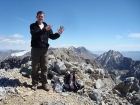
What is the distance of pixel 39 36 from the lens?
29.5 ft

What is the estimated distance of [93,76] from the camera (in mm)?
17516

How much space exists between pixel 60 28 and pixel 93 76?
31.3 feet

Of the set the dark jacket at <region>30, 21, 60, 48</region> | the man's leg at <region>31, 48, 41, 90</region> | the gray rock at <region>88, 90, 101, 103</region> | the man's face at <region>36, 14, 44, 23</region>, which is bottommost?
the gray rock at <region>88, 90, 101, 103</region>

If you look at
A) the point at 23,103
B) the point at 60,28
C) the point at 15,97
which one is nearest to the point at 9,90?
the point at 15,97

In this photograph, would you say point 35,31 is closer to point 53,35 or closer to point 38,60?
point 53,35

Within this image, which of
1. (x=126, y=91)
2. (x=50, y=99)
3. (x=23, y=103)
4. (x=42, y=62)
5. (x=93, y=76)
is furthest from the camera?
(x=93, y=76)

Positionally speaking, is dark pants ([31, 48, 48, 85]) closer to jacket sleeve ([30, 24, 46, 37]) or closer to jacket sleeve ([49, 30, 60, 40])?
→ jacket sleeve ([49, 30, 60, 40])

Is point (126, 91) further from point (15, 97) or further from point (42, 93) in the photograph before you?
point (15, 97)

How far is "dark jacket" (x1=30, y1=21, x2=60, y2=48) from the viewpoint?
873 centimetres

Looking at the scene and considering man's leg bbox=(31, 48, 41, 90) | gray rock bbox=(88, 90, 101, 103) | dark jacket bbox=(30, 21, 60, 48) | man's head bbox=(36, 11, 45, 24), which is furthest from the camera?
gray rock bbox=(88, 90, 101, 103)

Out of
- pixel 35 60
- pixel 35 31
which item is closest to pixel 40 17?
pixel 35 31

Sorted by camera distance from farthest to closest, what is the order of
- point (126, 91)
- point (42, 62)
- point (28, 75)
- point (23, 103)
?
point (126, 91), point (28, 75), point (42, 62), point (23, 103)

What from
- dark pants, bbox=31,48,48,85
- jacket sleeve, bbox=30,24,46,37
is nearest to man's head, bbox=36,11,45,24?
jacket sleeve, bbox=30,24,46,37

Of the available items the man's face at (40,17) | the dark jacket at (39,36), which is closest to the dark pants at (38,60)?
the dark jacket at (39,36)
